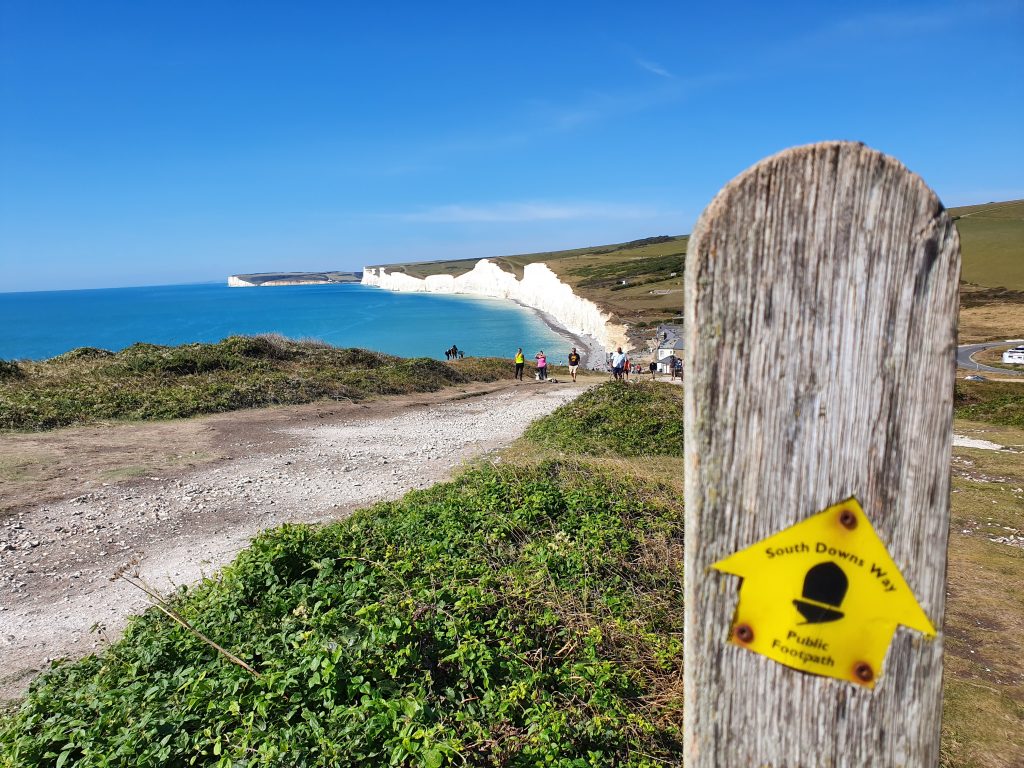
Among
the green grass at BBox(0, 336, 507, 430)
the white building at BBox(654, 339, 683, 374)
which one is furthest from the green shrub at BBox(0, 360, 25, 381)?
the white building at BBox(654, 339, 683, 374)

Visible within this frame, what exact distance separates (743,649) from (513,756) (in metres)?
2.30

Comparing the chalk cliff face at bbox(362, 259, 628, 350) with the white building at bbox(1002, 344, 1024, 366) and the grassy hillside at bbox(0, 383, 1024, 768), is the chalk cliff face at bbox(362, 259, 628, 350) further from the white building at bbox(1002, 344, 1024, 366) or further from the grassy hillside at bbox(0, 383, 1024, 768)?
the grassy hillside at bbox(0, 383, 1024, 768)

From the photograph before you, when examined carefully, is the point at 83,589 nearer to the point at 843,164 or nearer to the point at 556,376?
the point at 843,164

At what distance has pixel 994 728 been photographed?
411 cm

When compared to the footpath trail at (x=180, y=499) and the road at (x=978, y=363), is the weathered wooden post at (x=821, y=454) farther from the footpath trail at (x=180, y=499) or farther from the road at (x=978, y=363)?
the road at (x=978, y=363)

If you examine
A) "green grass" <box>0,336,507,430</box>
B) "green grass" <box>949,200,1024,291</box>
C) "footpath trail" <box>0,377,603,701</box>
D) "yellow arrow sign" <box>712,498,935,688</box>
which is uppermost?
"green grass" <box>949,200,1024,291</box>

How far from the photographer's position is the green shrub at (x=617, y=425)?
11.5 metres

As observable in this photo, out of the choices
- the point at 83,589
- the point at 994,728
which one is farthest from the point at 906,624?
the point at 83,589

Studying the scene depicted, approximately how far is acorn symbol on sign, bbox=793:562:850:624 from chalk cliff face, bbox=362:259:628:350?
177 ft

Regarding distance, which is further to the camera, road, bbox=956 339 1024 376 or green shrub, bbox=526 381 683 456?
road, bbox=956 339 1024 376

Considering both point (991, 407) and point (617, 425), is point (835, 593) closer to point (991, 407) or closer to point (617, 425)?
point (617, 425)

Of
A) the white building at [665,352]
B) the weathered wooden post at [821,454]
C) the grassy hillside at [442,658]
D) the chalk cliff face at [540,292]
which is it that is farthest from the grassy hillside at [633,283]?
the weathered wooden post at [821,454]

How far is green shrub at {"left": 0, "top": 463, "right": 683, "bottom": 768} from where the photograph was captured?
2938 mm

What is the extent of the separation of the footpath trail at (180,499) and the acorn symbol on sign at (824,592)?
4932mm
